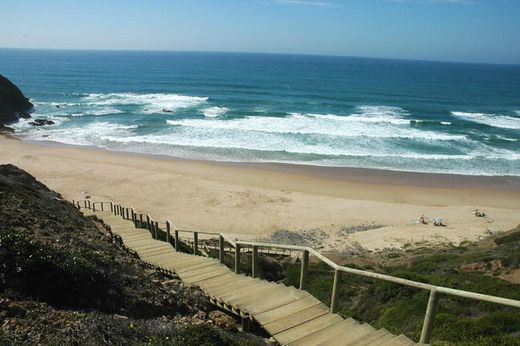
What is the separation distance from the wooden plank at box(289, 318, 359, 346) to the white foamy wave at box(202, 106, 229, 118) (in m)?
46.2

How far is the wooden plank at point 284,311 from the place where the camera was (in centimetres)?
540

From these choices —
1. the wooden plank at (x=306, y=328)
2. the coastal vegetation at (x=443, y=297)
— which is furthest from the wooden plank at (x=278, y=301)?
the coastal vegetation at (x=443, y=297)

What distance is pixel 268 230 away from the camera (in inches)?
818

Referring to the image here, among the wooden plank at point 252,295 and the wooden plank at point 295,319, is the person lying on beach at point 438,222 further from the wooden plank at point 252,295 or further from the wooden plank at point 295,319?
the wooden plank at point 295,319

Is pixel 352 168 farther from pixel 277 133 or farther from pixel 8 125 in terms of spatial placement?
pixel 8 125

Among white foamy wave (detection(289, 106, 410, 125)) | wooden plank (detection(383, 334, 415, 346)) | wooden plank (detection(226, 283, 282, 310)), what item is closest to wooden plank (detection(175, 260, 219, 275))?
wooden plank (detection(226, 283, 282, 310))

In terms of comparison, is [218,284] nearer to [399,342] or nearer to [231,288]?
[231,288]

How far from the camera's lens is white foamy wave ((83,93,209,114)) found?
55516 millimetres

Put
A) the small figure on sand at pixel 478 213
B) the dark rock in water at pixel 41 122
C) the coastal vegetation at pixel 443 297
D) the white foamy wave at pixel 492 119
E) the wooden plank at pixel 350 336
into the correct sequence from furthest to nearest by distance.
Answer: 1. the white foamy wave at pixel 492 119
2. the dark rock in water at pixel 41 122
3. the small figure on sand at pixel 478 213
4. the coastal vegetation at pixel 443 297
5. the wooden plank at pixel 350 336

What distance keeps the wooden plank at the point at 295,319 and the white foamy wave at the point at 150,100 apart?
163 ft

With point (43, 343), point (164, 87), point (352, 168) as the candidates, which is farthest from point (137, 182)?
point (164, 87)

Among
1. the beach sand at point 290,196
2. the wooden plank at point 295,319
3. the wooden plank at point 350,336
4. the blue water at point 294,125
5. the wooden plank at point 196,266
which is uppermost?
the wooden plank at point 350,336

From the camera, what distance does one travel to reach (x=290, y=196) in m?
25.6

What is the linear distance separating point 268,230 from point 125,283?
14.8m
